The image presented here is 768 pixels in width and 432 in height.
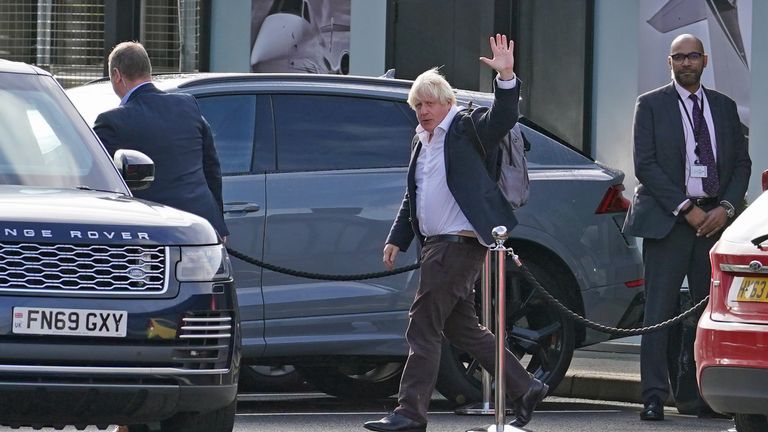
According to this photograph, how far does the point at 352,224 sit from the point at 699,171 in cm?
191

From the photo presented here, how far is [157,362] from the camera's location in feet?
22.1

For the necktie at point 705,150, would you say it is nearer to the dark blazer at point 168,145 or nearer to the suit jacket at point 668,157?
the suit jacket at point 668,157

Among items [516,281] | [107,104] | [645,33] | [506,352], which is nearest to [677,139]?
[516,281]

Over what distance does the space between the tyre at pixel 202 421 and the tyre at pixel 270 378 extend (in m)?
3.91

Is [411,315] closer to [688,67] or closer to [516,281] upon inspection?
[516,281]

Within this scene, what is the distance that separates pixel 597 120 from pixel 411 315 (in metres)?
7.15

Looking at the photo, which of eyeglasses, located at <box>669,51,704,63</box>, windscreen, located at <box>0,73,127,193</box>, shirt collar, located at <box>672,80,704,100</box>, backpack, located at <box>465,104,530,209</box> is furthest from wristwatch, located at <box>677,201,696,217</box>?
windscreen, located at <box>0,73,127,193</box>

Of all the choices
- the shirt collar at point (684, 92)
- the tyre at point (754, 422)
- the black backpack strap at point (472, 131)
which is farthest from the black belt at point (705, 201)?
the tyre at point (754, 422)

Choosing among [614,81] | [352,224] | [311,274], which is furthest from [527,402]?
[614,81]

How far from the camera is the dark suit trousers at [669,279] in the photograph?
10000mm

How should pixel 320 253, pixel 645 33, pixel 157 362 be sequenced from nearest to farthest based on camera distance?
pixel 157 362 < pixel 320 253 < pixel 645 33

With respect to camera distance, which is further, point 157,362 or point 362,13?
point 362,13

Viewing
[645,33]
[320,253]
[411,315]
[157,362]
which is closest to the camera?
[157,362]

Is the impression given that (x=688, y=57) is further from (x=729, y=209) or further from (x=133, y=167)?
(x=133, y=167)
